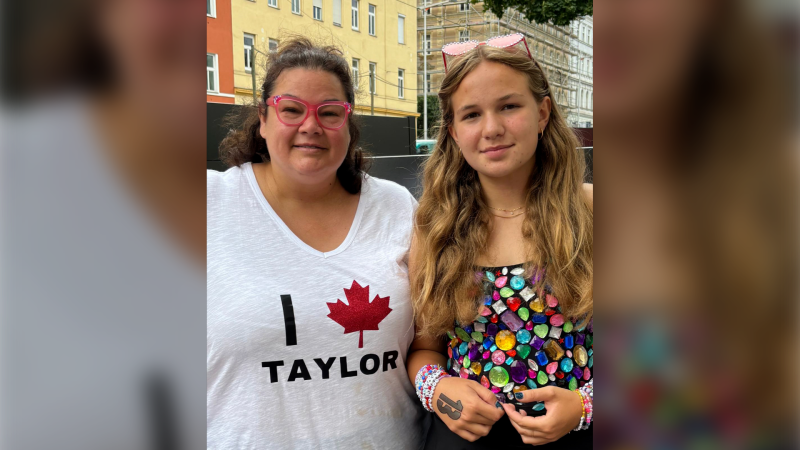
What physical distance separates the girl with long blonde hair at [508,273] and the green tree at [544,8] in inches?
325

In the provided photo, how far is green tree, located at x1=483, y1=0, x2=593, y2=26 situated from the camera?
956cm

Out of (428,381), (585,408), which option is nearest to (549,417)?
(585,408)

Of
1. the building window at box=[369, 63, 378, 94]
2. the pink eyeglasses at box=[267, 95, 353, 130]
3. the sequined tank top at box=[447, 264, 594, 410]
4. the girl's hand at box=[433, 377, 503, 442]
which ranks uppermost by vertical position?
the building window at box=[369, 63, 378, 94]

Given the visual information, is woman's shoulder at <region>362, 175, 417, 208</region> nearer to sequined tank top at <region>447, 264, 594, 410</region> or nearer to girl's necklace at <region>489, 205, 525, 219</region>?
girl's necklace at <region>489, 205, 525, 219</region>

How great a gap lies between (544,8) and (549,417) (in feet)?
32.9

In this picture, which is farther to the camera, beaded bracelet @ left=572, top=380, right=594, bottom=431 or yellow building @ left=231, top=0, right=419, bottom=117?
yellow building @ left=231, top=0, right=419, bottom=117

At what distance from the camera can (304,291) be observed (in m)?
1.70

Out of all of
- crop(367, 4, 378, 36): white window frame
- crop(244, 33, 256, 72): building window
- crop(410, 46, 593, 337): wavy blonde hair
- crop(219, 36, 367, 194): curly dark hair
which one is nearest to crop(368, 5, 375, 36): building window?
crop(367, 4, 378, 36): white window frame

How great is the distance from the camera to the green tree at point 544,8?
9.56 meters

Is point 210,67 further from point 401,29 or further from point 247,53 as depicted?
point 401,29

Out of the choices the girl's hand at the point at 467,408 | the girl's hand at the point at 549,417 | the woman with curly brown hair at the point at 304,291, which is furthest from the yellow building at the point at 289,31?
the girl's hand at the point at 549,417

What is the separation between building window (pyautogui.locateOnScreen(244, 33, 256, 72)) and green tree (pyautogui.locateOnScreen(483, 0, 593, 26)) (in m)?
7.57

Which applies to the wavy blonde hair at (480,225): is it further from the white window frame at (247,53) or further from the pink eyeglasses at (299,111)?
the white window frame at (247,53)
